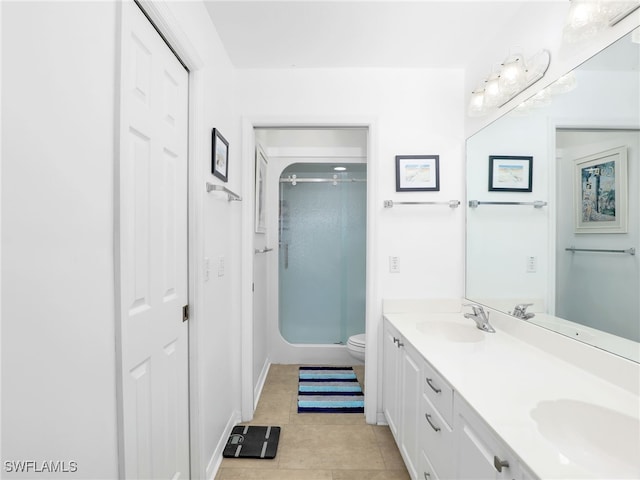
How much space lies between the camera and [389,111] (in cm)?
223

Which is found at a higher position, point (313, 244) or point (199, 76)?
point (199, 76)

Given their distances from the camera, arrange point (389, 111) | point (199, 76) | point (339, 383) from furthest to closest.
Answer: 1. point (339, 383)
2. point (389, 111)
3. point (199, 76)

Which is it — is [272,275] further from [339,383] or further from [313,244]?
[339,383]

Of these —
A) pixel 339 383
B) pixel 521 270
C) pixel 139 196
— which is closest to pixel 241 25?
pixel 139 196

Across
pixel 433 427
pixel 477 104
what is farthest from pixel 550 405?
pixel 477 104

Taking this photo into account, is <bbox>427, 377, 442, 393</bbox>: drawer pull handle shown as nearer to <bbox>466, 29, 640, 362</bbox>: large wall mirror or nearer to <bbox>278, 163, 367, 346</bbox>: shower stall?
<bbox>466, 29, 640, 362</bbox>: large wall mirror

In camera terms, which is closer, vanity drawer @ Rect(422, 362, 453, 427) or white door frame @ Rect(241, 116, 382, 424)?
vanity drawer @ Rect(422, 362, 453, 427)

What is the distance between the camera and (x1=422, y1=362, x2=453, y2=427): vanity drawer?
46.3 inches

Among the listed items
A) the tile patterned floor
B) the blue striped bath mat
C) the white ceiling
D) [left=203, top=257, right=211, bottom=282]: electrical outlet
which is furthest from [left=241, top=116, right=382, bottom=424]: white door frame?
[left=203, top=257, right=211, bottom=282]: electrical outlet

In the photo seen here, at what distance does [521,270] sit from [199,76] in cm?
→ 196

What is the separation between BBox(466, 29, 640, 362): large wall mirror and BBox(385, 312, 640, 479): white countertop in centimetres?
15

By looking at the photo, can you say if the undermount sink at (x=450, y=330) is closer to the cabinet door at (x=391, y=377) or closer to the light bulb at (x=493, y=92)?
the cabinet door at (x=391, y=377)

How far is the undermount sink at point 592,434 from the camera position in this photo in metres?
A: 0.86

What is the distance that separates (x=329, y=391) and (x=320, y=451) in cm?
75
